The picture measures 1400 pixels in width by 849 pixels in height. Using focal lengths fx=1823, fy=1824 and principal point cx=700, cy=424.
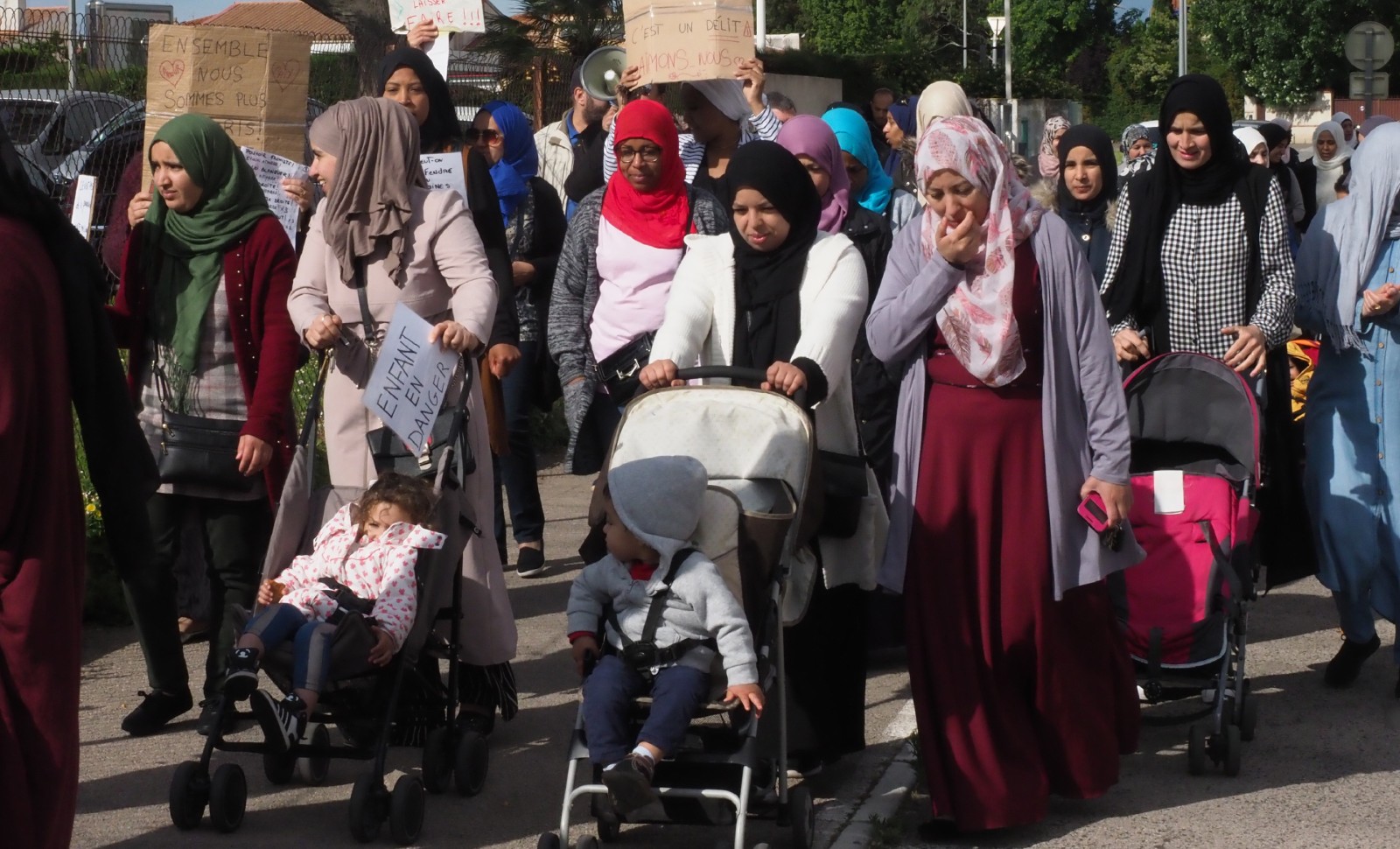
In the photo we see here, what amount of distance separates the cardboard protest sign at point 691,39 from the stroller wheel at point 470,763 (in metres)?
3.56

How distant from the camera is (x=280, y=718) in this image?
471cm

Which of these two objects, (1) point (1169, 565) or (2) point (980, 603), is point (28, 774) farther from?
(1) point (1169, 565)

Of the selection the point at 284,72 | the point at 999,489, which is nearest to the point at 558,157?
the point at 284,72

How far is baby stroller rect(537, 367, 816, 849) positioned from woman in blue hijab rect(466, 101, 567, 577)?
3286 millimetres

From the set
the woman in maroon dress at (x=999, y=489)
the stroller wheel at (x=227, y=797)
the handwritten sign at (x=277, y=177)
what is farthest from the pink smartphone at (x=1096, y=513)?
the handwritten sign at (x=277, y=177)

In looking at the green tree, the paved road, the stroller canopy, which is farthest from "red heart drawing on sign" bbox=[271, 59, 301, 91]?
the green tree

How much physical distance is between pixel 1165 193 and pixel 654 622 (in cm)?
292

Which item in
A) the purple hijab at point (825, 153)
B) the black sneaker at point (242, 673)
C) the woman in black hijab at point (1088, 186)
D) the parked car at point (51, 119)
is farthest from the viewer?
the parked car at point (51, 119)

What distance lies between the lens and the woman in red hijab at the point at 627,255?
608 cm

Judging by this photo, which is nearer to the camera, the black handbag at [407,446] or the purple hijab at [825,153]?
the black handbag at [407,446]

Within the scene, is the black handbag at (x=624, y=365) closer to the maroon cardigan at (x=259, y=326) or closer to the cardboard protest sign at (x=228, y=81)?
the maroon cardigan at (x=259, y=326)

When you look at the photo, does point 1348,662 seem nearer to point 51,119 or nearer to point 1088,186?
point 1088,186

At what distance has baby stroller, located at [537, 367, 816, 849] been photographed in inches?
174

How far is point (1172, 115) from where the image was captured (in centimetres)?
632
